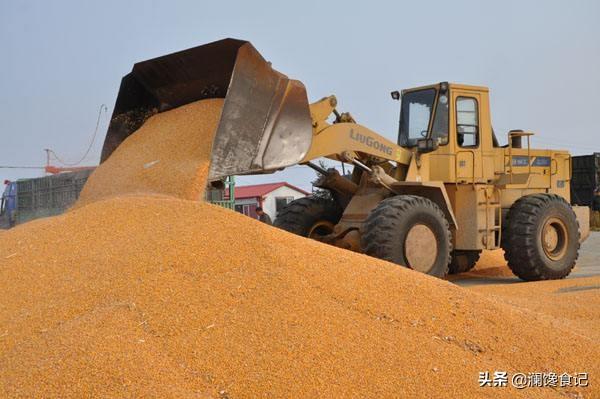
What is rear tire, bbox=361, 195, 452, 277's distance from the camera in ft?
21.7

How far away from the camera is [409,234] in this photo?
678 centimetres

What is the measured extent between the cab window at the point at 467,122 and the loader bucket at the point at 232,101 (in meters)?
2.89

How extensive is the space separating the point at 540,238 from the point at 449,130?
6.51ft

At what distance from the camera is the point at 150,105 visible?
697cm

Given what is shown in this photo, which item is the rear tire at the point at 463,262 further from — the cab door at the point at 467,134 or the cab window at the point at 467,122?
the cab window at the point at 467,122

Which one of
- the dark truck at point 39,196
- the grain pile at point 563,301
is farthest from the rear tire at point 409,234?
the dark truck at point 39,196

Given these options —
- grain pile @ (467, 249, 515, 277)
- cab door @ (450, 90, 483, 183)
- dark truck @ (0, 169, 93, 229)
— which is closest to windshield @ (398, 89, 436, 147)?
cab door @ (450, 90, 483, 183)

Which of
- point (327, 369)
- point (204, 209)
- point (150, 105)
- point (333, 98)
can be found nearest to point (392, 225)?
point (333, 98)

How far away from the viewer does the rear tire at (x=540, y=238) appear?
8352 millimetres

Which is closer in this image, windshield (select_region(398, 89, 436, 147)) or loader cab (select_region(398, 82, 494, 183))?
loader cab (select_region(398, 82, 494, 183))

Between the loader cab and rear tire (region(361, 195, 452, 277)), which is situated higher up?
the loader cab

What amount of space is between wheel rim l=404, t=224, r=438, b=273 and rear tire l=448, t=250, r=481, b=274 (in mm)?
2338

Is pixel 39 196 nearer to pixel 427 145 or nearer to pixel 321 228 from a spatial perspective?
pixel 321 228

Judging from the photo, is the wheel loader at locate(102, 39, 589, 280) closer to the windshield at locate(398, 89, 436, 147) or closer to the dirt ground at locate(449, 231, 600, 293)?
the windshield at locate(398, 89, 436, 147)
